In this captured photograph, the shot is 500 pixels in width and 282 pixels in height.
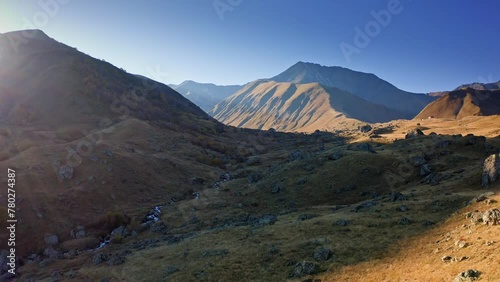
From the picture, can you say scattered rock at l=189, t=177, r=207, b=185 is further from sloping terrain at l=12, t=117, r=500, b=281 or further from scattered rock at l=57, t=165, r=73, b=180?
scattered rock at l=57, t=165, r=73, b=180

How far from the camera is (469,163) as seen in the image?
157 ft

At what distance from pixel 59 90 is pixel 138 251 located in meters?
105

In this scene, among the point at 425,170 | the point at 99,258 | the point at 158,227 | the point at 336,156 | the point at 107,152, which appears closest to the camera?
the point at 99,258

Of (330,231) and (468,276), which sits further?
(330,231)

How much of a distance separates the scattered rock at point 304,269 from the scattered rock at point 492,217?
1330 cm

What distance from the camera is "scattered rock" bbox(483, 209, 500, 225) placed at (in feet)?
78.8

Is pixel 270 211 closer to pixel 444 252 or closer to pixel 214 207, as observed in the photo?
pixel 214 207

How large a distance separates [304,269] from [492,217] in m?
14.6

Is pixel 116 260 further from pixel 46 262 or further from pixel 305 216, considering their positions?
pixel 305 216

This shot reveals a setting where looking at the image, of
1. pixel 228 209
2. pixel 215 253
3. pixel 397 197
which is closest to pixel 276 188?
pixel 228 209

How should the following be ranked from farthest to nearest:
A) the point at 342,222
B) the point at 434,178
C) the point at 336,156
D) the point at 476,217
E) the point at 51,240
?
the point at 336,156 < the point at 434,178 < the point at 51,240 < the point at 342,222 < the point at 476,217

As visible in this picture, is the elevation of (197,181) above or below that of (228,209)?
above

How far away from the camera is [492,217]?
80.0 ft

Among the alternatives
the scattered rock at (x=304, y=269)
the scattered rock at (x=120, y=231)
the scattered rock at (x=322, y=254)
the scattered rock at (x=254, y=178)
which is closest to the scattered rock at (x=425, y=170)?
the scattered rock at (x=322, y=254)
